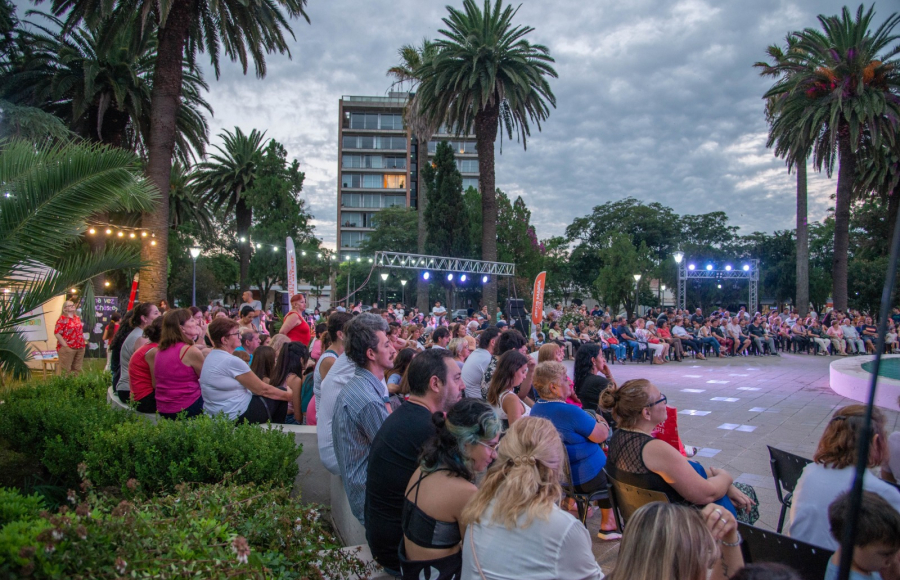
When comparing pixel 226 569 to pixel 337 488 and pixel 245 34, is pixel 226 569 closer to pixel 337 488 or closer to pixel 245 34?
pixel 337 488

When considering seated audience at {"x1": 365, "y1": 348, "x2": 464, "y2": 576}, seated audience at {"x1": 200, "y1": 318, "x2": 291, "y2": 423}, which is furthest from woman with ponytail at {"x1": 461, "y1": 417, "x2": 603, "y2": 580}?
seated audience at {"x1": 200, "y1": 318, "x2": 291, "y2": 423}

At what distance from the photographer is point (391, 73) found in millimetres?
32594

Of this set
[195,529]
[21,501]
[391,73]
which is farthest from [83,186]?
[391,73]

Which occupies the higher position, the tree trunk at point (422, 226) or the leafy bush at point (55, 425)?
the tree trunk at point (422, 226)

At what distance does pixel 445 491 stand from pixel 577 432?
2.04 meters

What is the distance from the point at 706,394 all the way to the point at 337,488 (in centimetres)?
968

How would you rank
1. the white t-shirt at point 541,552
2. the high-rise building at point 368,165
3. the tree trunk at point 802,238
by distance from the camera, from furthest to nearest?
the high-rise building at point 368,165 → the tree trunk at point 802,238 → the white t-shirt at point 541,552

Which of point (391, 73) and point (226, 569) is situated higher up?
point (391, 73)

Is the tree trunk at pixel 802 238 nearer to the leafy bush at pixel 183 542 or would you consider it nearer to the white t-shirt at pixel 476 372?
the white t-shirt at pixel 476 372

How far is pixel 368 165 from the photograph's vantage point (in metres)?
75.4

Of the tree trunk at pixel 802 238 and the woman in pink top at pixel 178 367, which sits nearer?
the woman in pink top at pixel 178 367

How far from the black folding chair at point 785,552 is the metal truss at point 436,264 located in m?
15.1

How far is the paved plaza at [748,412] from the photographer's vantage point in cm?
591

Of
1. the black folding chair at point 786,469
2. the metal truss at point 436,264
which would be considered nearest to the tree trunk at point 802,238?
the metal truss at point 436,264
